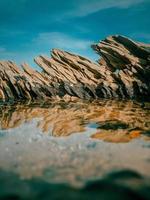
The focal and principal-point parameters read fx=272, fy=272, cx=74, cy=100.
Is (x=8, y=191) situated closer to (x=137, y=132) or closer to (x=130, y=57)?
(x=137, y=132)

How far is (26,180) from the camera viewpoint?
7.60 metres

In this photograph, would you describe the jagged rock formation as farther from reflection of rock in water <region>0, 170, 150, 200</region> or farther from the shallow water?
reflection of rock in water <region>0, 170, 150, 200</region>

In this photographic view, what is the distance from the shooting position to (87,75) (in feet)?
211

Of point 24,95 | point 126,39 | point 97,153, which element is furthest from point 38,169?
point 126,39

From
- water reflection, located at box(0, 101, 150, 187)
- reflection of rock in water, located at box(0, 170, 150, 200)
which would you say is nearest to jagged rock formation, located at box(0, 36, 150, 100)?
water reflection, located at box(0, 101, 150, 187)

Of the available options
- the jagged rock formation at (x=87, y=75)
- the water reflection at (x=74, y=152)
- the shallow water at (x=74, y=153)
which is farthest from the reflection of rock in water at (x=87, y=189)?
the jagged rock formation at (x=87, y=75)

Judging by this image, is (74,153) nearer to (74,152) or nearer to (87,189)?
(74,152)

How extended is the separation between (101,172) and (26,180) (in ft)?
7.08

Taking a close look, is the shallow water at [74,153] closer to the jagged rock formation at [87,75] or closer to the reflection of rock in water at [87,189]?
the reflection of rock in water at [87,189]

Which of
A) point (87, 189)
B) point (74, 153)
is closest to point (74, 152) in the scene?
point (74, 153)

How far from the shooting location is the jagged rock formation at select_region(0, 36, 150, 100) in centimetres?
5684

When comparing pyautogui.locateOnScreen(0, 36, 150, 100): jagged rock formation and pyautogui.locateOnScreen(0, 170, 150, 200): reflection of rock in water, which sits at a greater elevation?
pyautogui.locateOnScreen(0, 36, 150, 100): jagged rock formation

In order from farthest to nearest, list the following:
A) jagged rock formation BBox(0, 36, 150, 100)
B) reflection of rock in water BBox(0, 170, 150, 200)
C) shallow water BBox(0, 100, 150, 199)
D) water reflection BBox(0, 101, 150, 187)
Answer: jagged rock formation BBox(0, 36, 150, 100) → water reflection BBox(0, 101, 150, 187) → shallow water BBox(0, 100, 150, 199) → reflection of rock in water BBox(0, 170, 150, 200)

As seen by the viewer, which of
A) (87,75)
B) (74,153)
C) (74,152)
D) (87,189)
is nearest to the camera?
(87,189)
